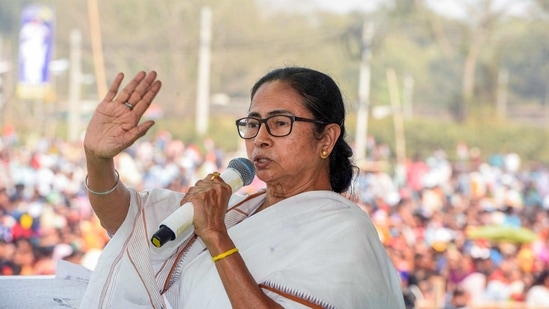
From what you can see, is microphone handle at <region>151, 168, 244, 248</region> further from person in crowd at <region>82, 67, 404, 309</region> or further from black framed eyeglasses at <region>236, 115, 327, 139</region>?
black framed eyeglasses at <region>236, 115, 327, 139</region>

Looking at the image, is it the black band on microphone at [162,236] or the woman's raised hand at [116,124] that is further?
the woman's raised hand at [116,124]

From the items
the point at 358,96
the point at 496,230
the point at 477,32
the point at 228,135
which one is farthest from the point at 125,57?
the point at 496,230

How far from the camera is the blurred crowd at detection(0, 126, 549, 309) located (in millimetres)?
8898

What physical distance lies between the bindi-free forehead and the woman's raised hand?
0.79 feet

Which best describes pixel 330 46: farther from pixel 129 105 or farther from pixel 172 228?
pixel 172 228

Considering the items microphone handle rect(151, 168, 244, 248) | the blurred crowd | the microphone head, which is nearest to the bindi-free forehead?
the microphone head

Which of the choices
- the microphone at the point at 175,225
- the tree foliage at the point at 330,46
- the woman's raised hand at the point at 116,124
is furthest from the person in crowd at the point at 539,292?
the tree foliage at the point at 330,46

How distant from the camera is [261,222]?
5.95ft

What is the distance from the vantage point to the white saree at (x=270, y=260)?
61.4 inches

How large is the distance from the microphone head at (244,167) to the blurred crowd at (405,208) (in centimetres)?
339

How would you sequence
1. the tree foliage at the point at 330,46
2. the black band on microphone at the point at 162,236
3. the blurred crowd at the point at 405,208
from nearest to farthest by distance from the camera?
the black band on microphone at the point at 162,236 < the blurred crowd at the point at 405,208 < the tree foliage at the point at 330,46

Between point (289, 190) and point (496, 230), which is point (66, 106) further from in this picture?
point (289, 190)

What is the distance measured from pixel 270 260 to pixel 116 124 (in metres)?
0.44

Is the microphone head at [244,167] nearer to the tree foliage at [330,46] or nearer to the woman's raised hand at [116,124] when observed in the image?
the woman's raised hand at [116,124]
